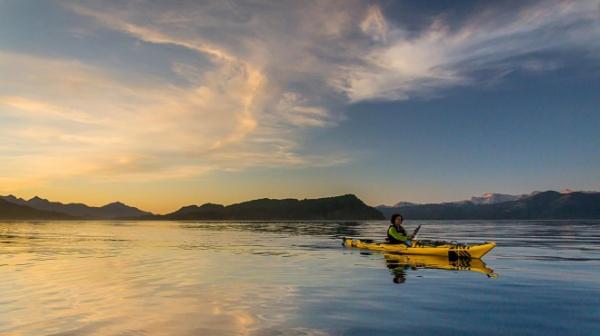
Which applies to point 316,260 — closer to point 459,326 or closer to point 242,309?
point 242,309

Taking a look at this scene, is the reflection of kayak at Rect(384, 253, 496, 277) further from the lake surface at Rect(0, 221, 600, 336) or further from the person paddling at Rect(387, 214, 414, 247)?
the person paddling at Rect(387, 214, 414, 247)

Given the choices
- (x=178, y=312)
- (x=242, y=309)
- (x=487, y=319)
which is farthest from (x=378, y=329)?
(x=178, y=312)

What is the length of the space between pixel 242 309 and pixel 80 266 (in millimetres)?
18698

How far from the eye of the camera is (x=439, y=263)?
31.4 m

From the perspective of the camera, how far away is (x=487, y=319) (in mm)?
14758

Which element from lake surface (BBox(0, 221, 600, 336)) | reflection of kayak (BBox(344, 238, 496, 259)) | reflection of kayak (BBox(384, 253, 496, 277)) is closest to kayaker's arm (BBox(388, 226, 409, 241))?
reflection of kayak (BBox(344, 238, 496, 259))

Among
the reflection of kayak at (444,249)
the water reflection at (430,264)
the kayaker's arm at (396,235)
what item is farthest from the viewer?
the kayaker's arm at (396,235)

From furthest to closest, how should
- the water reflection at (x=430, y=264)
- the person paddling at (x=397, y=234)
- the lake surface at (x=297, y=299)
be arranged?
the person paddling at (x=397, y=234), the water reflection at (x=430, y=264), the lake surface at (x=297, y=299)

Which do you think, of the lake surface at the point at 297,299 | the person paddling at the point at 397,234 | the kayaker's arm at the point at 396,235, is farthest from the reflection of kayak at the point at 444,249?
the lake surface at the point at 297,299

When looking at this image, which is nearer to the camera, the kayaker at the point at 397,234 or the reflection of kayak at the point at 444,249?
the reflection of kayak at the point at 444,249

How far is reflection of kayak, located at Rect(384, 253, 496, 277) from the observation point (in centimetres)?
2872

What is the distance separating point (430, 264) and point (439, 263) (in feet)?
2.82

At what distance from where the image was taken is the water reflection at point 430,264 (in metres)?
26.9

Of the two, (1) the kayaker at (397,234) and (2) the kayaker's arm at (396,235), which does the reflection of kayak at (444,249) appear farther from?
(2) the kayaker's arm at (396,235)
